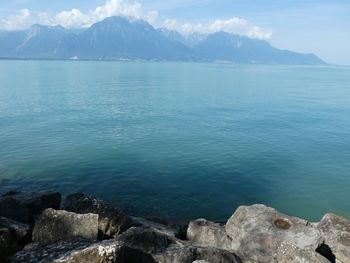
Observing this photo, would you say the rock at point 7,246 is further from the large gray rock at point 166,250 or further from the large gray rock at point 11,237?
the large gray rock at point 166,250

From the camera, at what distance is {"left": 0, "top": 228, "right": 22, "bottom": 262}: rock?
1608 centimetres

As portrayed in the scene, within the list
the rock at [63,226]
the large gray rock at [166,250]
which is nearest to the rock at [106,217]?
the rock at [63,226]

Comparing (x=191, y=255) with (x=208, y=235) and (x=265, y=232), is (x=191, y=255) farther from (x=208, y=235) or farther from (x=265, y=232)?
(x=208, y=235)

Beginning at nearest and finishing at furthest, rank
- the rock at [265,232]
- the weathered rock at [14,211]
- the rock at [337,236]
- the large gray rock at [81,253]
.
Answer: the large gray rock at [81,253] → the rock at [265,232] → the rock at [337,236] → the weathered rock at [14,211]

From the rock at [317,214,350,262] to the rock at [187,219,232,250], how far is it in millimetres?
5892

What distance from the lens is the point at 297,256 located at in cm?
1822

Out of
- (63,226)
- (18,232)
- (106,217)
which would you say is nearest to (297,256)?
(106,217)

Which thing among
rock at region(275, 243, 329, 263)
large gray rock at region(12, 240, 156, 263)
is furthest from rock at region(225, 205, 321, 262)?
large gray rock at region(12, 240, 156, 263)

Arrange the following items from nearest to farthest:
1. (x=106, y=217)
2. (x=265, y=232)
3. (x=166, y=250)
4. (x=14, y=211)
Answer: (x=166, y=250) < (x=106, y=217) < (x=265, y=232) < (x=14, y=211)

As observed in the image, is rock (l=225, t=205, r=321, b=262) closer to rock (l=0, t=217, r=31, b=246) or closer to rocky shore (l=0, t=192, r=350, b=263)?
rocky shore (l=0, t=192, r=350, b=263)

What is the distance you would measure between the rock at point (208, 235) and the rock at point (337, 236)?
589 centimetres

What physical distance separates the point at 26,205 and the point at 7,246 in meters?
13.5

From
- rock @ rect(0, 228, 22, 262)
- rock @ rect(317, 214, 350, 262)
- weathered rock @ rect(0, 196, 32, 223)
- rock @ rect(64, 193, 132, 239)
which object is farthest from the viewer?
weathered rock @ rect(0, 196, 32, 223)

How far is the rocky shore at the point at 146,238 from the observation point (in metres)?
14.5
